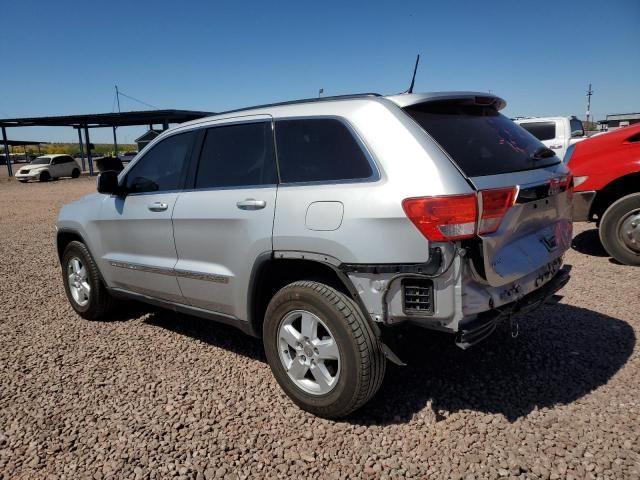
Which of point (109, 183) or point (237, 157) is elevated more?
point (237, 157)

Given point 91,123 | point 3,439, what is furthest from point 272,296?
point 91,123

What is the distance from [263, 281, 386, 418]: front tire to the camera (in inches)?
97.6

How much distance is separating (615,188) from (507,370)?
11.8 feet

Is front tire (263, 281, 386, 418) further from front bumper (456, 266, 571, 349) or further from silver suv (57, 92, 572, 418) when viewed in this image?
front bumper (456, 266, 571, 349)

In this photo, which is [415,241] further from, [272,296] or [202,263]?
[202,263]

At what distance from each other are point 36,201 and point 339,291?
18939 millimetres

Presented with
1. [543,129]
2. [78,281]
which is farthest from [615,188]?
[78,281]

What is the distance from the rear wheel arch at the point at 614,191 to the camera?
545 centimetres

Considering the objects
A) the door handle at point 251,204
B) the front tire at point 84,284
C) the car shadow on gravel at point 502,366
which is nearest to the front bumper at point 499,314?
the car shadow on gravel at point 502,366

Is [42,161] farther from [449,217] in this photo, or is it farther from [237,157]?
[449,217]

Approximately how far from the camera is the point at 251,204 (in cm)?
288

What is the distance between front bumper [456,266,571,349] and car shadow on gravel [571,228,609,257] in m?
3.96

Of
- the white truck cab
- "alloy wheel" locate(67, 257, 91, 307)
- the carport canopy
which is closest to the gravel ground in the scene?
"alloy wheel" locate(67, 257, 91, 307)

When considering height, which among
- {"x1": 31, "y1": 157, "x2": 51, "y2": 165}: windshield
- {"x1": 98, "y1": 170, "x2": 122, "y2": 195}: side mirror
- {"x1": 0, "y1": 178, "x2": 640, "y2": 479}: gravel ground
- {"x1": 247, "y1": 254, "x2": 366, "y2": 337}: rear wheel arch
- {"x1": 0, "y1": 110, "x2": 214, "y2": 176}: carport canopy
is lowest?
{"x1": 0, "y1": 178, "x2": 640, "y2": 479}: gravel ground
